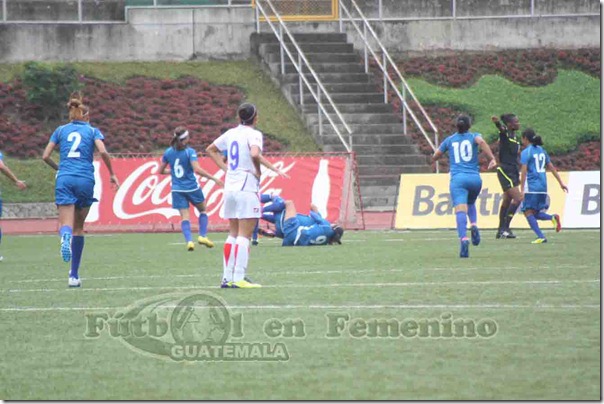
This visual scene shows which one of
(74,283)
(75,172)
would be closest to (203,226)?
(75,172)

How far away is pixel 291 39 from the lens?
1674 inches

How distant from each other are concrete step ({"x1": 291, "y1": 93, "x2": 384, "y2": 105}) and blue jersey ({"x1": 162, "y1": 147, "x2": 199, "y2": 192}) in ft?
59.5

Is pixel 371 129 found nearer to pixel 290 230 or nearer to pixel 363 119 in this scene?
pixel 363 119

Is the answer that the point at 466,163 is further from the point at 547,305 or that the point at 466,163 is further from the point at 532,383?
the point at 532,383

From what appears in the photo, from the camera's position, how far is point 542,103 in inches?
1730

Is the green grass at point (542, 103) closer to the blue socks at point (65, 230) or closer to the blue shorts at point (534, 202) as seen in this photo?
the blue shorts at point (534, 202)

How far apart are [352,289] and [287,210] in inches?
388

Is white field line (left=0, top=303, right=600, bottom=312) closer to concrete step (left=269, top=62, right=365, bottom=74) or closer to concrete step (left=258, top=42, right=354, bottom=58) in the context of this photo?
concrete step (left=269, top=62, right=365, bottom=74)

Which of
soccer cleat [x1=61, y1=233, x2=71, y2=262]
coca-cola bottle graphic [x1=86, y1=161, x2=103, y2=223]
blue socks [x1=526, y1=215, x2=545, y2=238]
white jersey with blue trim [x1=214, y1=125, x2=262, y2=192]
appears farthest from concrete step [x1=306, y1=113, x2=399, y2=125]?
white jersey with blue trim [x1=214, y1=125, x2=262, y2=192]

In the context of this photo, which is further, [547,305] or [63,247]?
[63,247]

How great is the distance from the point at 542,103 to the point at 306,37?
7777mm

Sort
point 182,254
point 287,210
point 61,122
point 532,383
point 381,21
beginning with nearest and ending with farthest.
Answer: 1. point 532,383
2. point 182,254
3. point 287,210
4. point 61,122
5. point 381,21

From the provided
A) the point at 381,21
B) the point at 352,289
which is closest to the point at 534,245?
the point at 352,289

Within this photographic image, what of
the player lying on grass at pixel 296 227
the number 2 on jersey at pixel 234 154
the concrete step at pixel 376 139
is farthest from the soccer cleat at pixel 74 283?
the concrete step at pixel 376 139
